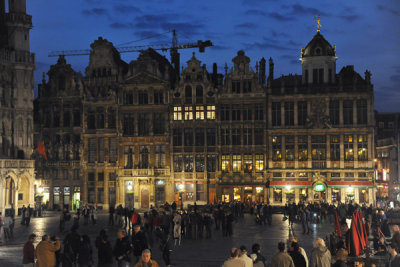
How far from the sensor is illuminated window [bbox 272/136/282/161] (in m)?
58.5

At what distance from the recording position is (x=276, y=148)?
58.6 m

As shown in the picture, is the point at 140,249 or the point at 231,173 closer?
the point at 140,249

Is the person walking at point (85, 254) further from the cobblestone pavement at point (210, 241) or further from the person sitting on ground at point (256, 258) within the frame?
the cobblestone pavement at point (210, 241)

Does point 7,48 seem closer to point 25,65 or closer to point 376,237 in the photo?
point 25,65

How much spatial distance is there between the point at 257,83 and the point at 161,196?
48.1ft

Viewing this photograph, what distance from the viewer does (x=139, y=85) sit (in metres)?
60.8

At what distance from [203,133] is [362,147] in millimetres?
15324

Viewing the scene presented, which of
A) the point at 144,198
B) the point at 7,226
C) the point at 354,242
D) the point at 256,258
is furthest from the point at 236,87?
the point at 256,258

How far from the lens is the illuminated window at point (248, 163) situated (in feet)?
193

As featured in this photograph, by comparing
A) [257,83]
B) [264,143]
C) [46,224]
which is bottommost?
[46,224]

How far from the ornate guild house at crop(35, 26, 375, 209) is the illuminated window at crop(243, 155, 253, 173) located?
0.10m

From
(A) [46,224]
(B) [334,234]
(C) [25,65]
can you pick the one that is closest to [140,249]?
(B) [334,234]

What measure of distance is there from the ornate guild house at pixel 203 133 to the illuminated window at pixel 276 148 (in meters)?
0.10

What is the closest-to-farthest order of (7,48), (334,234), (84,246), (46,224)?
1. (84,246)
2. (334,234)
3. (46,224)
4. (7,48)
